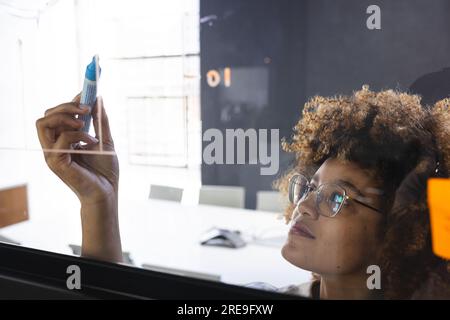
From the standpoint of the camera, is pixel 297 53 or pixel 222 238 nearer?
pixel 297 53

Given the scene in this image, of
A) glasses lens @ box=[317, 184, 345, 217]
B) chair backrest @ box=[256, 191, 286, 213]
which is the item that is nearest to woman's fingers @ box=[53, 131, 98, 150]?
chair backrest @ box=[256, 191, 286, 213]

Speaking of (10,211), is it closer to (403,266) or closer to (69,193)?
(69,193)

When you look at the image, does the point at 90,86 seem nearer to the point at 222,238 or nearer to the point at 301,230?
the point at 222,238

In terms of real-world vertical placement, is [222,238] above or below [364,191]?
below

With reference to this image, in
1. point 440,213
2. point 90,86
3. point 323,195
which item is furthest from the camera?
point 90,86

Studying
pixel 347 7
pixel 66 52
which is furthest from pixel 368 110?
pixel 66 52

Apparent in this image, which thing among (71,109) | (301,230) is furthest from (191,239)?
(71,109)

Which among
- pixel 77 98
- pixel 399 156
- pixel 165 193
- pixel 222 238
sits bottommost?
pixel 222 238

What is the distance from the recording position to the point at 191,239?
99 cm

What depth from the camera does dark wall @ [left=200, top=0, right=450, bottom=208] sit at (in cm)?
67

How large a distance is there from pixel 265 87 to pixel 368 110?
7.8 inches

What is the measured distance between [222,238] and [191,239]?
79 mm

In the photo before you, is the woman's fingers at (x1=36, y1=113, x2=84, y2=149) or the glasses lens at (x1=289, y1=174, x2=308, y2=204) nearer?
the glasses lens at (x1=289, y1=174, x2=308, y2=204)

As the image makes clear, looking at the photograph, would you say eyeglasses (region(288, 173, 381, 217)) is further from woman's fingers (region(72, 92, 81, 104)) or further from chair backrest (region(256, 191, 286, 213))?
woman's fingers (region(72, 92, 81, 104))
